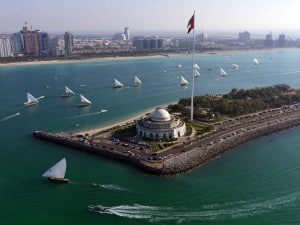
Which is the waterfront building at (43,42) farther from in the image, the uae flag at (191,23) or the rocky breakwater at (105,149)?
the uae flag at (191,23)

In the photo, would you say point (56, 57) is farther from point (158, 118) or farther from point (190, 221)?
point (190, 221)

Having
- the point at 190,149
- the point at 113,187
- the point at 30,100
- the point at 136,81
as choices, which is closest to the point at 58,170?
the point at 113,187

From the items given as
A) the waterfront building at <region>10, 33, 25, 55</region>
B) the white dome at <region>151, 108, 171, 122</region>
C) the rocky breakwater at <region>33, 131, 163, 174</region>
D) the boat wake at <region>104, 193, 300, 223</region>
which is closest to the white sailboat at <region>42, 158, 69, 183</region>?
the rocky breakwater at <region>33, 131, 163, 174</region>

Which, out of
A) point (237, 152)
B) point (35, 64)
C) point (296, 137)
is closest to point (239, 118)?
point (296, 137)

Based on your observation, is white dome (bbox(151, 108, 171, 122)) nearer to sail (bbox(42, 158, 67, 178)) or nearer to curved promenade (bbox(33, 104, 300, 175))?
curved promenade (bbox(33, 104, 300, 175))

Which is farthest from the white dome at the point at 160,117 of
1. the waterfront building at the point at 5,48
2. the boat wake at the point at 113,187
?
the waterfront building at the point at 5,48

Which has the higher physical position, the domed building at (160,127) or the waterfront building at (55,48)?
the waterfront building at (55,48)
